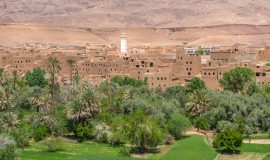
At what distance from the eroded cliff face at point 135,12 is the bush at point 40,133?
116 m

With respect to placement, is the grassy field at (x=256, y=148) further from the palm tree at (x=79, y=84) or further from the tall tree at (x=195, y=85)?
the palm tree at (x=79, y=84)

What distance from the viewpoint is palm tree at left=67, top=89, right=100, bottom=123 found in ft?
155

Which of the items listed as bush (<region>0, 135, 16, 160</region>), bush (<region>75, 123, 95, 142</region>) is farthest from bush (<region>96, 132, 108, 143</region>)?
bush (<region>0, 135, 16, 160</region>)

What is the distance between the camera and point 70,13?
179 metres

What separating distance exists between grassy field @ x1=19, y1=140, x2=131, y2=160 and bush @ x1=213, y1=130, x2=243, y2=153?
7405 mm

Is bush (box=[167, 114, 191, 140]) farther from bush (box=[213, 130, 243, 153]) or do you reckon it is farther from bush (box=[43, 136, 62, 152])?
bush (box=[43, 136, 62, 152])

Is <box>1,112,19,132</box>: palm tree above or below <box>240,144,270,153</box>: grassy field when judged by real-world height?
above

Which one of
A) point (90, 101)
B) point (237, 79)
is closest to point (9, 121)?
point (90, 101)

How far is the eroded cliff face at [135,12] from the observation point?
16662cm

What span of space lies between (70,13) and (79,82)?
4858 inches

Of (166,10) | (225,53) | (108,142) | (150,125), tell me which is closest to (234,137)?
(150,125)

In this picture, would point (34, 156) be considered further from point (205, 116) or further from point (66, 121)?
point (205, 116)

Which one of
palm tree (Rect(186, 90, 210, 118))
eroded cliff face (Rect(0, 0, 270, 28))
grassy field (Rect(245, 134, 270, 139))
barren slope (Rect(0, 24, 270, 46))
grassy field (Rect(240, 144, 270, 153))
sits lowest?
grassy field (Rect(240, 144, 270, 153))

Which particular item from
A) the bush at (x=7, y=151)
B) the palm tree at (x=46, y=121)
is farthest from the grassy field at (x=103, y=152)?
the bush at (x=7, y=151)
